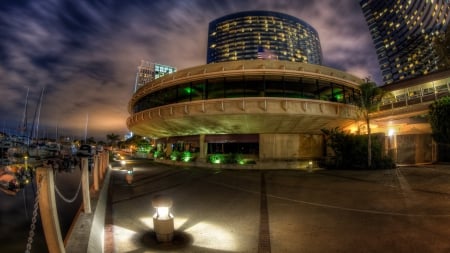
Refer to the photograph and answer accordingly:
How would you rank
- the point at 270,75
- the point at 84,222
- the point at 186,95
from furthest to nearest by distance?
1. the point at 186,95
2. the point at 270,75
3. the point at 84,222

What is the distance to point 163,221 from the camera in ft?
18.0

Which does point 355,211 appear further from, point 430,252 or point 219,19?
point 219,19

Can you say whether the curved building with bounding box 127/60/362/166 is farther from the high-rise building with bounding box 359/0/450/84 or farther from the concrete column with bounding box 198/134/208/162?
the high-rise building with bounding box 359/0/450/84

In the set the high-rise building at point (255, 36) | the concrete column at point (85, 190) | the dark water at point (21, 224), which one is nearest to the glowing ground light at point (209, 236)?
the concrete column at point (85, 190)

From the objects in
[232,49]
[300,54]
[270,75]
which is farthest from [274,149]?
[300,54]

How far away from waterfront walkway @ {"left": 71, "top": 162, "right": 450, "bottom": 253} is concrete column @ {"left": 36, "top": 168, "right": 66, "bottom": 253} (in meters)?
1.64

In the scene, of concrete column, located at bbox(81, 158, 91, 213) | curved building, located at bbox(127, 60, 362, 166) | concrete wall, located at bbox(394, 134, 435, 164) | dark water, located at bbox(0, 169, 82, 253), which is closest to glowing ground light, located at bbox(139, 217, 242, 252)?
concrete column, located at bbox(81, 158, 91, 213)

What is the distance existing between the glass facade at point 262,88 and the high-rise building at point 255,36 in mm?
125671

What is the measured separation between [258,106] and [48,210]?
1849cm

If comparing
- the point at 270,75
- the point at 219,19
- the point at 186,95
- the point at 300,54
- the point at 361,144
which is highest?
the point at 219,19

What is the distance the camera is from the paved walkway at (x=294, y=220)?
5.30 m

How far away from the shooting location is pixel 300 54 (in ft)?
507

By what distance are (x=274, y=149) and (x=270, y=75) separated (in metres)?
7.72

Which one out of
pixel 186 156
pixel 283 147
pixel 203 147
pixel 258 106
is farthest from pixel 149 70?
pixel 258 106
